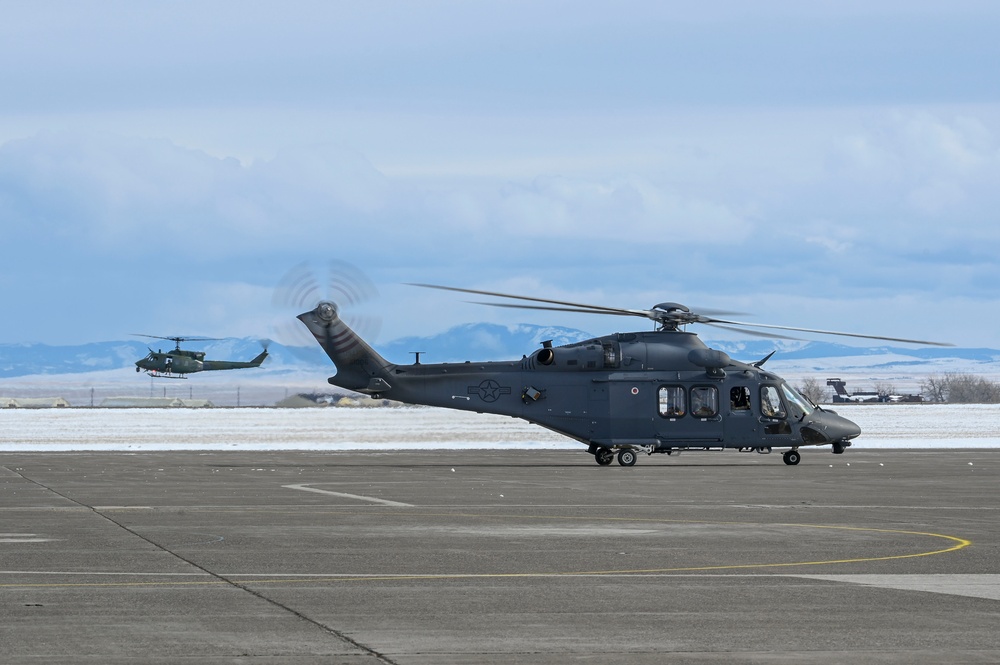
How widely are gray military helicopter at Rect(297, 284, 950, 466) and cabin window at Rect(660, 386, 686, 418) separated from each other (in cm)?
3

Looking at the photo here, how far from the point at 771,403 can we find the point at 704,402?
2008mm

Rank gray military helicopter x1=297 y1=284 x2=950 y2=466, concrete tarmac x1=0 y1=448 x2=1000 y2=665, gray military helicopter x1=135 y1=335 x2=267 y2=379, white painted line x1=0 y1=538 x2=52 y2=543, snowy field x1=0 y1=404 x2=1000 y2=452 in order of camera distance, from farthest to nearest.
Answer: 1. gray military helicopter x1=135 y1=335 x2=267 y2=379
2. snowy field x1=0 y1=404 x2=1000 y2=452
3. gray military helicopter x1=297 y1=284 x2=950 y2=466
4. white painted line x1=0 y1=538 x2=52 y2=543
5. concrete tarmac x1=0 y1=448 x2=1000 y2=665

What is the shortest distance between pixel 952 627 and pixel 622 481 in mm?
21963

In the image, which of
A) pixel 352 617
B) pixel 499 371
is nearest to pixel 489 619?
pixel 352 617

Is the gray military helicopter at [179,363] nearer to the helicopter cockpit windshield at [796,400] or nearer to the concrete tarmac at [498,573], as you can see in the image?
Result: the helicopter cockpit windshield at [796,400]

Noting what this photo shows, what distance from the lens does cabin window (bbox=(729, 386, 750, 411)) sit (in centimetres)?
4241

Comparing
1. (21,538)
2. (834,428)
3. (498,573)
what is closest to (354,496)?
(21,538)

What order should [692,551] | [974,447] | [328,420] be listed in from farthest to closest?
[328,420] → [974,447] → [692,551]

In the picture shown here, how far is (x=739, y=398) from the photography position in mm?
42469

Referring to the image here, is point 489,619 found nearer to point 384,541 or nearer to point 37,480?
point 384,541

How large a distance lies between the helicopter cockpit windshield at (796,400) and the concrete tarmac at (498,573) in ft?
35.6

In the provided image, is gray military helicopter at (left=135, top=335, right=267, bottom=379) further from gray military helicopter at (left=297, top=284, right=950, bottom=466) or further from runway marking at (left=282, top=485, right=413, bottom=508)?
runway marking at (left=282, top=485, right=413, bottom=508)

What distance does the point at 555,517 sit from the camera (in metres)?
23.6

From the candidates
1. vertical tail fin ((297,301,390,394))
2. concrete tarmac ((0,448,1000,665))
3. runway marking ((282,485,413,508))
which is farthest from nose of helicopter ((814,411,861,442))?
runway marking ((282,485,413,508))
